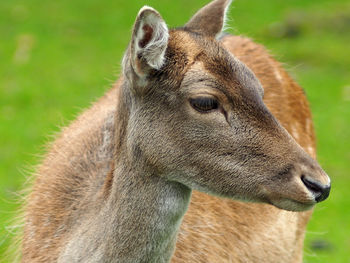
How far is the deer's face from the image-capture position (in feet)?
15.3

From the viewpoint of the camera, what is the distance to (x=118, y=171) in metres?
5.10

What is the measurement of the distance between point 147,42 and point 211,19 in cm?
84

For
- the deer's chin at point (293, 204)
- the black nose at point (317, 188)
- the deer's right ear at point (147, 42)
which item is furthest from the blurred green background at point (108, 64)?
the black nose at point (317, 188)

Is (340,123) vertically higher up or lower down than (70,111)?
lower down

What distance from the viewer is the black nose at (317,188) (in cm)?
455

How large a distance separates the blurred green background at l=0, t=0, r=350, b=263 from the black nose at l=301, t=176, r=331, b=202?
408 cm

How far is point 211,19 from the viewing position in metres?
5.45

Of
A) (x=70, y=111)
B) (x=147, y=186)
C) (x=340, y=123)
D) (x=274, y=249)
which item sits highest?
(x=147, y=186)

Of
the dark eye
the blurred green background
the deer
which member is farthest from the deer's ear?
the blurred green background

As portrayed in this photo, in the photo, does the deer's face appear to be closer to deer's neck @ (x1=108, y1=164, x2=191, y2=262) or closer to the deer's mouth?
the deer's mouth

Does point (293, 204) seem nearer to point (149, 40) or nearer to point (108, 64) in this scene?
point (149, 40)

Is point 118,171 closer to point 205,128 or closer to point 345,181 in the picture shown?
point 205,128

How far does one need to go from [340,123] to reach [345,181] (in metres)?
2.71

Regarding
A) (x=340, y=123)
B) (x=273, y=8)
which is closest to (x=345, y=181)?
(x=340, y=123)
